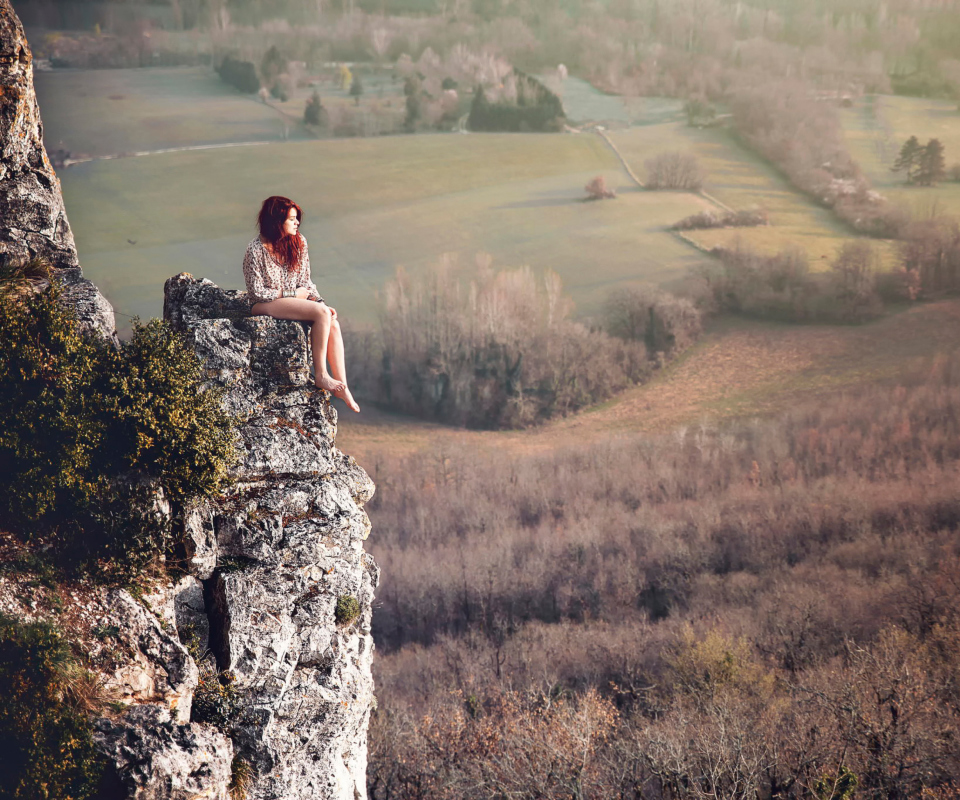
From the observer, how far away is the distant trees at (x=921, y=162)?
2820 inches

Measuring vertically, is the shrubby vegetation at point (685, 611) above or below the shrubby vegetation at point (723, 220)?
below

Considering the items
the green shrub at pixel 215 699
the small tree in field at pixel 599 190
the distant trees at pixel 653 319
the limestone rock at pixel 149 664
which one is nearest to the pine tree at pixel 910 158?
the distant trees at pixel 653 319

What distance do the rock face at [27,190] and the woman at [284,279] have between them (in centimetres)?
222

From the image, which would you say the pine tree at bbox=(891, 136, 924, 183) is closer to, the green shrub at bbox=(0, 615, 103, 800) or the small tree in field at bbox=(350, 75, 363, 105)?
the small tree in field at bbox=(350, 75, 363, 105)

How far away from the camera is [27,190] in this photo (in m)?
13.5

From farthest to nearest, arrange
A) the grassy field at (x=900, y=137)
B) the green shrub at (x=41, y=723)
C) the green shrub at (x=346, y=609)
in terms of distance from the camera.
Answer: the grassy field at (x=900, y=137), the green shrub at (x=346, y=609), the green shrub at (x=41, y=723)

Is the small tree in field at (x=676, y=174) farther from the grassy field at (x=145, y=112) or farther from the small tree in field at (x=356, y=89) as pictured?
the grassy field at (x=145, y=112)

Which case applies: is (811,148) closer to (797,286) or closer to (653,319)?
(797,286)

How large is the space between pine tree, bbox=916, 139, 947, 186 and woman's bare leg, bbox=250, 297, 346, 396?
70.8 m

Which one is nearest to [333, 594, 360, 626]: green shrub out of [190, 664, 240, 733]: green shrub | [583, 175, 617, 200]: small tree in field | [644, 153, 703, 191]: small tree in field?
[190, 664, 240, 733]: green shrub

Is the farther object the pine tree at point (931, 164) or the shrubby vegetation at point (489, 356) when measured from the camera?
the shrubby vegetation at point (489, 356)

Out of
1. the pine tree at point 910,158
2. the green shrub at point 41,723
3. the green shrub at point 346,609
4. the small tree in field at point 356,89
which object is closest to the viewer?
the green shrub at point 41,723

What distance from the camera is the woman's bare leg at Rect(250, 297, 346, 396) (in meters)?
13.4

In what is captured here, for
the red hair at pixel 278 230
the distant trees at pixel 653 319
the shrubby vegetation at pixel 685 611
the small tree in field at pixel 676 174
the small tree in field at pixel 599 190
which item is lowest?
the shrubby vegetation at pixel 685 611
